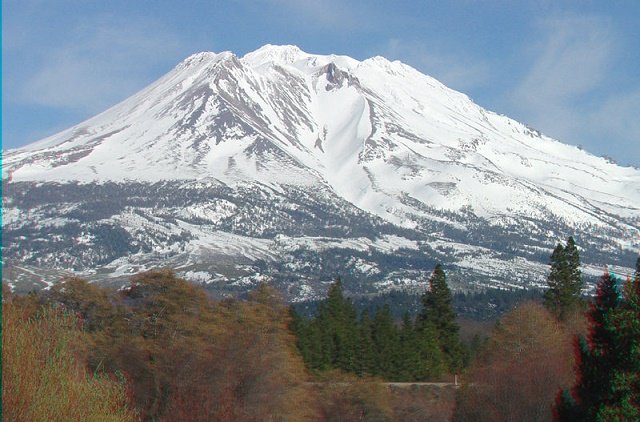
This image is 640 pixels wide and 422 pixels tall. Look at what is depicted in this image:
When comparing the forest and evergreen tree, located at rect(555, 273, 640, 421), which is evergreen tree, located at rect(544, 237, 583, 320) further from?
evergreen tree, located at rect(555, 273, 640, 421)

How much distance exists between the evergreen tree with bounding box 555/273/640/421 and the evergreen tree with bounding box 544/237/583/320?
45.0 meters

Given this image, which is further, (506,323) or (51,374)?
(506,323)

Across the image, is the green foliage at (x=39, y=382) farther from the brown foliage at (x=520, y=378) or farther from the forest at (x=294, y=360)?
the brown foliage at (x=520, y=378)

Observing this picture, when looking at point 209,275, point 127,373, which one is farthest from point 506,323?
point 209,275

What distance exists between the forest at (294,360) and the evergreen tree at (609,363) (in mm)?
42


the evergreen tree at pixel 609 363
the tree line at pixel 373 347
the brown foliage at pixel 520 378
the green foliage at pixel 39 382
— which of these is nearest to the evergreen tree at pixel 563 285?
the tree line at pixel 373 347

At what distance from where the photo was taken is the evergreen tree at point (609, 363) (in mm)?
24328

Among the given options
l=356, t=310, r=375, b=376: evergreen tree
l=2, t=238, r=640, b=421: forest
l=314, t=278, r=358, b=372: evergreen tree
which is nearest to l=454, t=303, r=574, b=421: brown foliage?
l=2, t=238, r=640, b=421: forest

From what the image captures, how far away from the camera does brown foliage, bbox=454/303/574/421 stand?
4478cm

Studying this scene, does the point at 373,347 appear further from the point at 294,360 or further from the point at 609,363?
the point at 609,363

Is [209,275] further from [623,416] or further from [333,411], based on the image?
[623,416]

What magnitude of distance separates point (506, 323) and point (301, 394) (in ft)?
74.1

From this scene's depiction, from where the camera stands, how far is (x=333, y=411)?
5059cm

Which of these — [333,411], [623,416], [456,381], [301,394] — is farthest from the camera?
[456,381]
